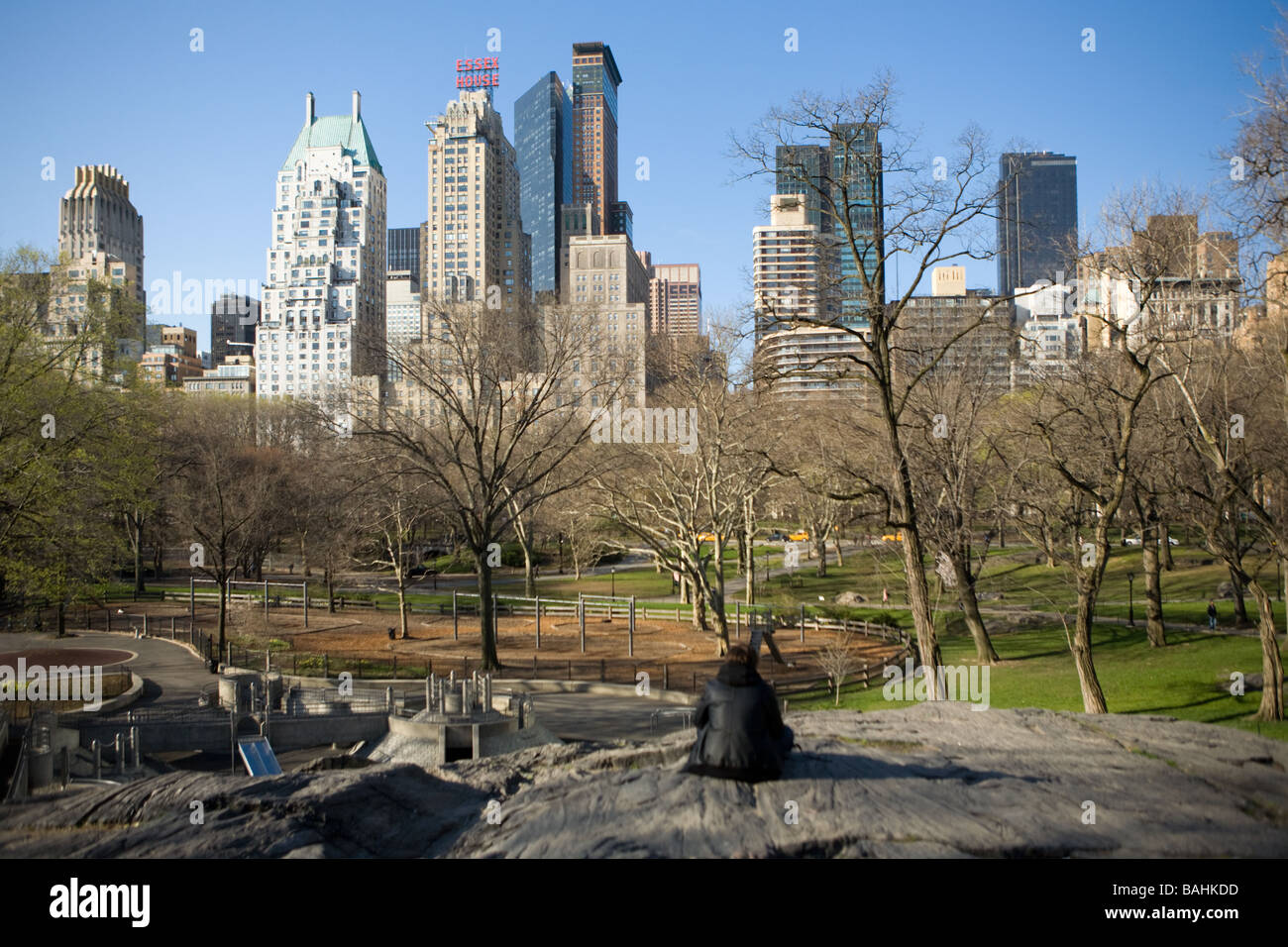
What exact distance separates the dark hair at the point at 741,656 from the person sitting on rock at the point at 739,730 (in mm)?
11

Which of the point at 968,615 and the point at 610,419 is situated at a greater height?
the point at 610,419

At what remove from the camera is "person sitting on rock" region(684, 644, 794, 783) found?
627cm

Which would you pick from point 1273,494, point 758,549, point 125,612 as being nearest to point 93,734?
point 125,612

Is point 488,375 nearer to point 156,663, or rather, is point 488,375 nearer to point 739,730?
point 156,663

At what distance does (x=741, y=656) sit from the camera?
6605mm

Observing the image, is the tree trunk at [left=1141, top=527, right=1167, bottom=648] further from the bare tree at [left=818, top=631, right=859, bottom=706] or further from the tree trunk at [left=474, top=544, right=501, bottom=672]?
the tree trunk at [left=474, top=544, right=501, bottom=672]

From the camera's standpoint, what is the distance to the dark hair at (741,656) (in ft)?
21.4

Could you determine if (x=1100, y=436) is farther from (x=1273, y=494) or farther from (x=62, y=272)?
(x=62, y=272)

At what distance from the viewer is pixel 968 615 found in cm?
2569

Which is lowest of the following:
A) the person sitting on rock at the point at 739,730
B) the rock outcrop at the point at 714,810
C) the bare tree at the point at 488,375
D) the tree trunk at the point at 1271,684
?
the tree trunk at the point at 1271,684

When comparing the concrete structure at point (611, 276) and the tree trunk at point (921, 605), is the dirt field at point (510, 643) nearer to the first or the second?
the tree trunk at point (921, 605)

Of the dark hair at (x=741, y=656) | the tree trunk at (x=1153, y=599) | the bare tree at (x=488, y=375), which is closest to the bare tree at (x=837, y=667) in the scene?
the tree trunk at (x=1153, y=599)
